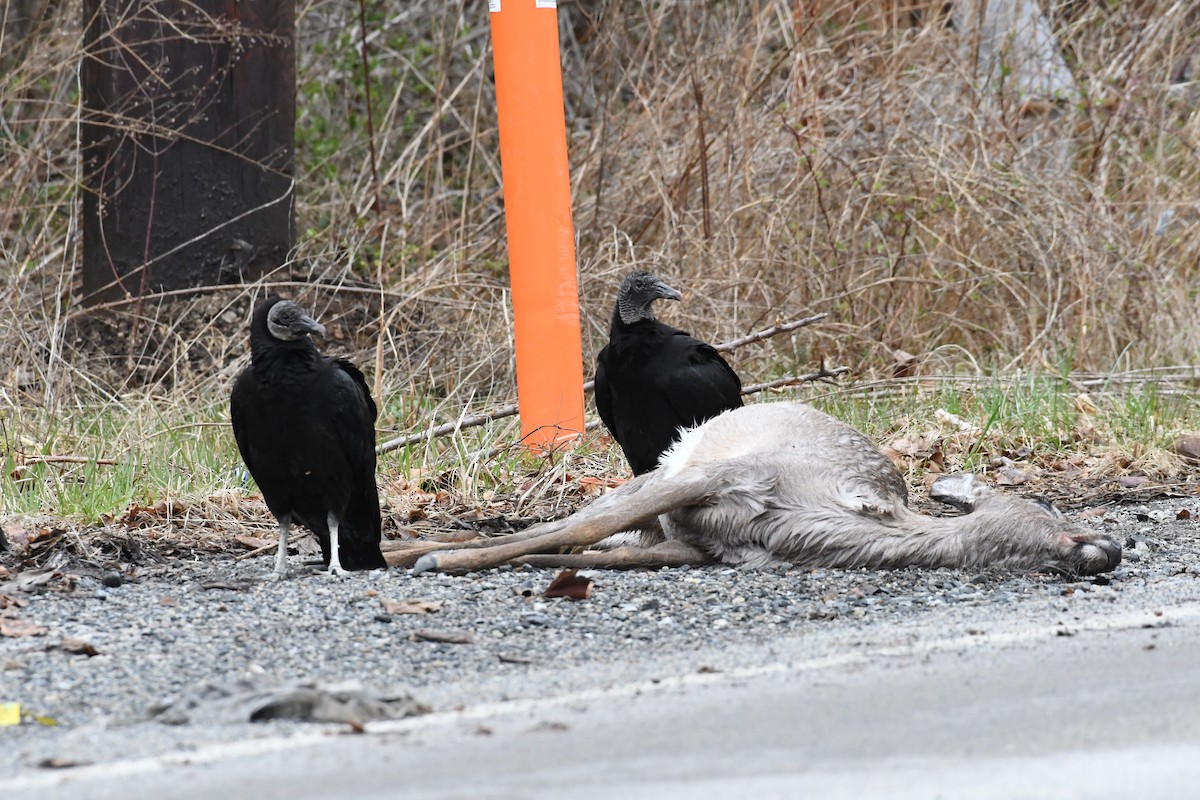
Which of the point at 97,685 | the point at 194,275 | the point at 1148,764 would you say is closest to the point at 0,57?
the point at 194,275

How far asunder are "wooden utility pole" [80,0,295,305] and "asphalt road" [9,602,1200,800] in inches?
219

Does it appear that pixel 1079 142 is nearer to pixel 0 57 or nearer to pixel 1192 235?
pixel 1192 235

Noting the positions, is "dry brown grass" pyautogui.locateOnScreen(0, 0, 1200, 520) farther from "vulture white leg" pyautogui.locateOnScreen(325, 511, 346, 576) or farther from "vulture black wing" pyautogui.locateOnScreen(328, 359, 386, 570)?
"vulture white leg" pyautogui.locateOnScreen(325, 511, 346, 576)

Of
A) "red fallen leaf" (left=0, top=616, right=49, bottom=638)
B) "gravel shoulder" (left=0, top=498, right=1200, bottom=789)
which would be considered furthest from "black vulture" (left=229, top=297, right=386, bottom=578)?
"red fallen leaf" (left=0, top=616, right=49, bottom=638)

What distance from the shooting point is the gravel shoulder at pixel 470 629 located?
3229mm

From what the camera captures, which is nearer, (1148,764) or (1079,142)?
(1148,764)

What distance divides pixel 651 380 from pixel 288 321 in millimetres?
1827

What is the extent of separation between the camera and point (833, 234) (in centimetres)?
902

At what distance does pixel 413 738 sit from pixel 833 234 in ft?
21.5

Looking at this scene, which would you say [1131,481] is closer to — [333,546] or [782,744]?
[333,546]

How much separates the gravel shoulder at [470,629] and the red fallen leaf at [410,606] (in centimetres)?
3

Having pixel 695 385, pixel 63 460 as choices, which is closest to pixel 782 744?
pixel 695 385

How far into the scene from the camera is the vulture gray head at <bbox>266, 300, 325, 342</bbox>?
4785 millimetres

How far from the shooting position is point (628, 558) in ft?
16.6
